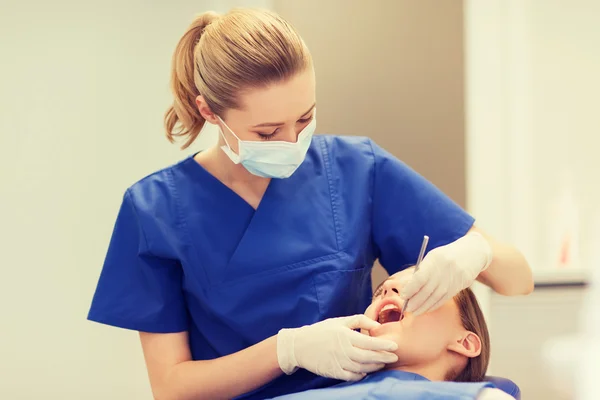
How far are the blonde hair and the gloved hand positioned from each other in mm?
490

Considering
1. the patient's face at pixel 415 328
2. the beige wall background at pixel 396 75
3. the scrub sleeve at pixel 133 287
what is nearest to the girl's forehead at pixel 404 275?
the patient's face at pixel 415 328

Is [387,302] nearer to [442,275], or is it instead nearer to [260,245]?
[442,275]

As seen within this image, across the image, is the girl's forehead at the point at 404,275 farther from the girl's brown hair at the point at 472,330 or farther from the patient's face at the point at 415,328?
the girl's brown hair at the point at 472,330

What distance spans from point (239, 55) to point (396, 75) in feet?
2.92

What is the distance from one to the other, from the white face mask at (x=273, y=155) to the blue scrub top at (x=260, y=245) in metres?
0.10

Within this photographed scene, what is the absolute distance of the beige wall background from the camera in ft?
7.11

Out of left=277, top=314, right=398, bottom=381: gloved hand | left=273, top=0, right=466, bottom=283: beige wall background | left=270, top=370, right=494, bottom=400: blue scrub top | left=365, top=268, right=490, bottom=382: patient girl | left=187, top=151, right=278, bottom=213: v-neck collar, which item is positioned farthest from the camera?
left=273, top=0, right=466, bottom=283: beige wall background

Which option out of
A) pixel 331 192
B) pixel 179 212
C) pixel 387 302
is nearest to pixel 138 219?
pixel 179 212

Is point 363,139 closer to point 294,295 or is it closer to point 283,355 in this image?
point 294,295

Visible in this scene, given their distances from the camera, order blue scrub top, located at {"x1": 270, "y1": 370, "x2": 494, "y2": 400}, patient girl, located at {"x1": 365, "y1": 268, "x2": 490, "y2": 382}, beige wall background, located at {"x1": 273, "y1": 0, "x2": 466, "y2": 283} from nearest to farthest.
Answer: blue scrub top, located at {"x1": 270, "y1": 370, "x2": 494, "y2": 400} → patient girl, located at {"x1": 365, "y1": 268, "x2": 490, "y2": 382} → beige wall background, located at {"x1": 273, "y1": 0, "x2": 466, "y2": 283}

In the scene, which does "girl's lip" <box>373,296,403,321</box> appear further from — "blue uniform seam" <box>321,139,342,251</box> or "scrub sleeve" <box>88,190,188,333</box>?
"scrub sleeve" <box>88,190,188,333</box>

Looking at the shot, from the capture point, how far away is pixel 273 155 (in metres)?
1.47

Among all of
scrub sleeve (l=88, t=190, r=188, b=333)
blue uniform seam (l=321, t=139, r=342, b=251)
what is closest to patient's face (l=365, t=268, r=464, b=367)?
blue uniform seam (l=321, t=139, r=342, b=251)

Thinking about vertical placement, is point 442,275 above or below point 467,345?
above
